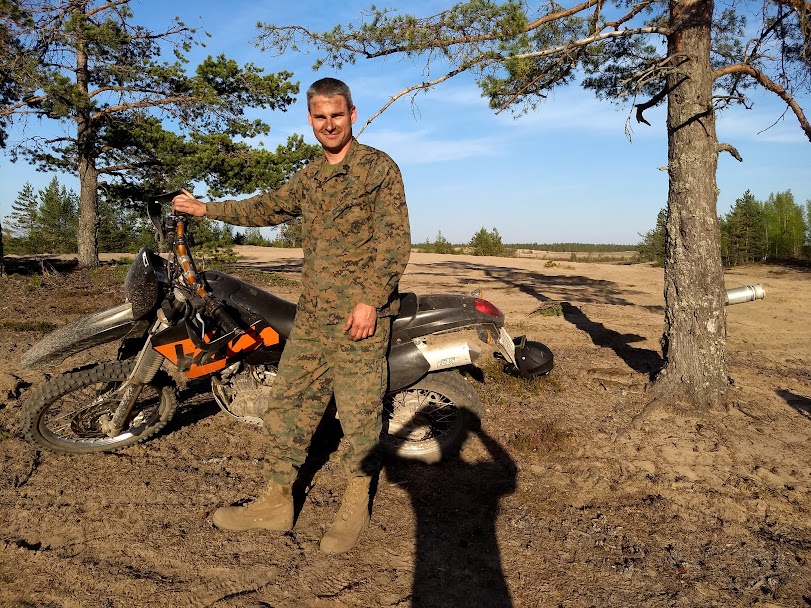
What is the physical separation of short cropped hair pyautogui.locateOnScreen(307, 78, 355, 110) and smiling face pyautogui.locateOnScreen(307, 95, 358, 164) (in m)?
0.02

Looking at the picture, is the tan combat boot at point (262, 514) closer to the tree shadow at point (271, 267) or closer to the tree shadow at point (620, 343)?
the tree shadow at point (620, 343)

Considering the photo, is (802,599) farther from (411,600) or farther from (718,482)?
(411,600)

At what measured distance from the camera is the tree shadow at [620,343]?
5.80 metres

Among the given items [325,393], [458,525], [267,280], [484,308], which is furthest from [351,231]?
[267,280]

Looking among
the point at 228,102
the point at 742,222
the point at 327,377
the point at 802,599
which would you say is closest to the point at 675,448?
the point at 802,599

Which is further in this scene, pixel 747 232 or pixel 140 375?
pixel 747 232

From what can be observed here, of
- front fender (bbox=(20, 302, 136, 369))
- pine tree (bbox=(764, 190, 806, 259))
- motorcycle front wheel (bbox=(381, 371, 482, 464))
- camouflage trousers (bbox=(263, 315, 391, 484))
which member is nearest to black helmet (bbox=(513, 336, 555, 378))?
motorcycle front wheel (bbox=(381, 371, 482, 464))

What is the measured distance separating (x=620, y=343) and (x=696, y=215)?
9.61 ft

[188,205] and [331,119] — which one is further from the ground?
[331,119]

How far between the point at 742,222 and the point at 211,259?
23.1 metres

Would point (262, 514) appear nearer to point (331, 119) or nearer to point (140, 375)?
point (140, 375)

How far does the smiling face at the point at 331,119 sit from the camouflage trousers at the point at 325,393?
3.14ft

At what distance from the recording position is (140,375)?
11.0 feet

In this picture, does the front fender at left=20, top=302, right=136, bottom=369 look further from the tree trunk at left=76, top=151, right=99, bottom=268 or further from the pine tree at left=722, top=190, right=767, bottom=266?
the pine tree at left=722, top=190, right=767, bottom=266
